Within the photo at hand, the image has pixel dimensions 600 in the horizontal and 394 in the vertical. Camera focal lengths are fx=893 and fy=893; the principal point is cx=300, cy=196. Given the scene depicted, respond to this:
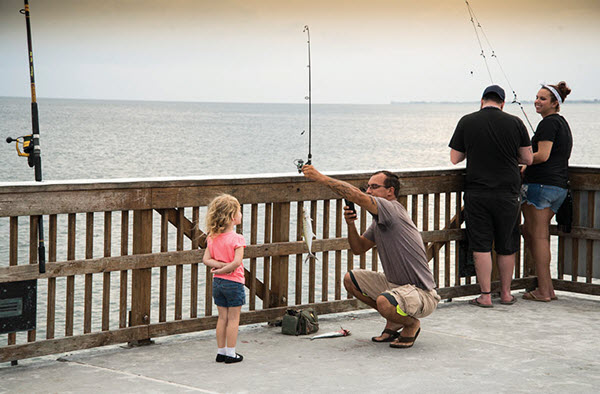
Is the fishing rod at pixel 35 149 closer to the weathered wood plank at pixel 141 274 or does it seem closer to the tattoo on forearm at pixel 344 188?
the weathered wood plank at pixel 141 274

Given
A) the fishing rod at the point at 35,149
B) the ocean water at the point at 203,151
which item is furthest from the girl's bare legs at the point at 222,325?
the ocean water at the point at 203,151

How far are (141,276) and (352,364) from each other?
1447 mm

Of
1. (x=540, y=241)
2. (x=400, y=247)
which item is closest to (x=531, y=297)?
(x=540, y=241)

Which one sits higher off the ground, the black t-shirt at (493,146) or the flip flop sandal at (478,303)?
the black t-shirt at (493,146)

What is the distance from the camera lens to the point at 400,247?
18.0ft

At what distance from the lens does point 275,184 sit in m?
6.13

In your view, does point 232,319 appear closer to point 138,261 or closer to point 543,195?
point 138,261

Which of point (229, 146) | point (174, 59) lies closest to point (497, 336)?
point (229, 146)

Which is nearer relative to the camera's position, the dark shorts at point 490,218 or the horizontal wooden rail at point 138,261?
the horizontal wooden rail at point 138,261

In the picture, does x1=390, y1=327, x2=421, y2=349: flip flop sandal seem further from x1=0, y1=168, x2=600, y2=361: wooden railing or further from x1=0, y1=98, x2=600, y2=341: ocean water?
x1=0, y1=98, x2=600, y2=341: ocean water

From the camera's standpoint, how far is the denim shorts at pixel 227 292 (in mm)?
5098

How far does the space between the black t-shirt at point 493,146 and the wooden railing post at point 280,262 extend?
5.14ft

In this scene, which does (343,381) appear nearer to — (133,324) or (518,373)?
(518,373)

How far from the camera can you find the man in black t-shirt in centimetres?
668
